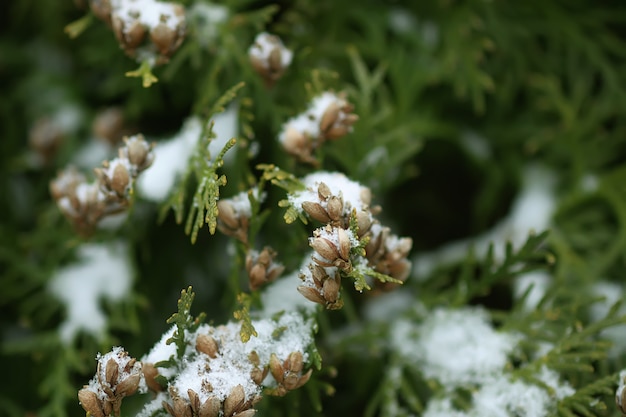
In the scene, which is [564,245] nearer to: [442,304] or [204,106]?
[442,304]

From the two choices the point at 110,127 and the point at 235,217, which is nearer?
the point at 235,217

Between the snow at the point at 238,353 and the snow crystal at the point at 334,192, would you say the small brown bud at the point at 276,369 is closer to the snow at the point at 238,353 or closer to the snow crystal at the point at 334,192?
the snow at the point at 238,353

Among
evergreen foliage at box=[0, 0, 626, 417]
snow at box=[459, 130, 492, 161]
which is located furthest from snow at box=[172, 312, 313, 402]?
snow at box=[459, 130, 492, 161]

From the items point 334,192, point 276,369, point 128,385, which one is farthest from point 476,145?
point 128,385

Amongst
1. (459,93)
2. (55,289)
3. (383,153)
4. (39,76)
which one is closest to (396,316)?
(383,153)

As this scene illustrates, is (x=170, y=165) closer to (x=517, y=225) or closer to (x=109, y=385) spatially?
(x=109, y=385)

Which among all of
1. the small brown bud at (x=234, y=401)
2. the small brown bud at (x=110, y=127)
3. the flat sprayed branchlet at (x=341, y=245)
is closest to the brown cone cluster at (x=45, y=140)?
the small brown bud at (x=110, y=127)

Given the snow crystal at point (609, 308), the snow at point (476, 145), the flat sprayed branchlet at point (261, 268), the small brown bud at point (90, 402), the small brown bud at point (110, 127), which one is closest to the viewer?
the small brown bud at point (90, 402)
